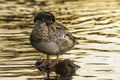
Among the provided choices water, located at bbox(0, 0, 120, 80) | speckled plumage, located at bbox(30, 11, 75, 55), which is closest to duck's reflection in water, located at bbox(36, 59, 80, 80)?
water, located at bbox(0, 0, 120, 80)

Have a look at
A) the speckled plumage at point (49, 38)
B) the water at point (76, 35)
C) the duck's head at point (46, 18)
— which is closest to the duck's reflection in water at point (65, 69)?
the water at point (76, 35)

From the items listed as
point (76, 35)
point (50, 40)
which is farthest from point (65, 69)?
point (76, 35)

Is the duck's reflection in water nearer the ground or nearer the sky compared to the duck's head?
nearer the ground

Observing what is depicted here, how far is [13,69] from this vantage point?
542 inches

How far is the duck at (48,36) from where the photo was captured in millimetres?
13547

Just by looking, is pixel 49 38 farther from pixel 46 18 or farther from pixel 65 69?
pixel 65 69

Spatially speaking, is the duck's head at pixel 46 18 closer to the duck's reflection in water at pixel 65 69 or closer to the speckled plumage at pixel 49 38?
the speckled plumage at pixel 49 38

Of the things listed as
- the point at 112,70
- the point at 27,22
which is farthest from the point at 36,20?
the point at 27,22

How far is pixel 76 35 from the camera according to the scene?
62.8 feet

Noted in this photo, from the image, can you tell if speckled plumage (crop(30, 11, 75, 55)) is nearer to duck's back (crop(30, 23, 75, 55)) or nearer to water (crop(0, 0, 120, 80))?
duck's back (crop(30, 23, 75, 55))

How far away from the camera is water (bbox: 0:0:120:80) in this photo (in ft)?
44.6

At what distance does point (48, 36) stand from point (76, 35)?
5579 millimetres

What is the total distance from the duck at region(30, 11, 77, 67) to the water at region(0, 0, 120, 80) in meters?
0.69

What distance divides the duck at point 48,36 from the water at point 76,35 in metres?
0.69
